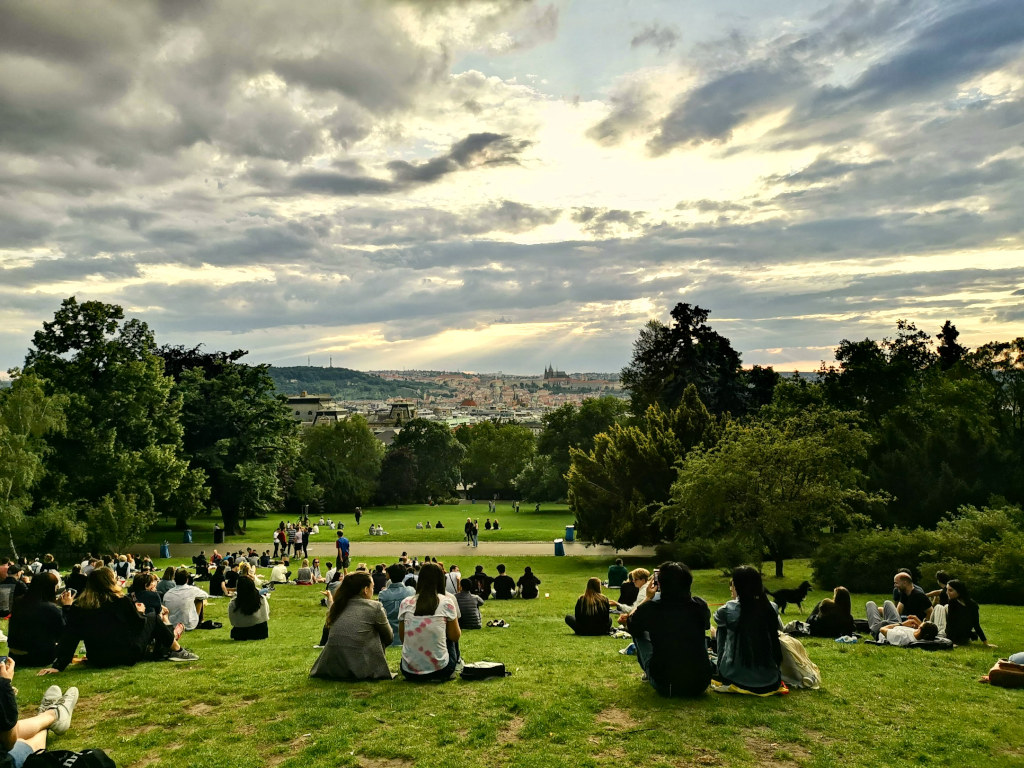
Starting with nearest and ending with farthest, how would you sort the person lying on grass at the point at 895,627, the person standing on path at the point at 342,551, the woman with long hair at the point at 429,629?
the woman with long hair at the point at 429,629 < the person lying on grass at the point at 895,627 < the person standing on path at the point at 342,551

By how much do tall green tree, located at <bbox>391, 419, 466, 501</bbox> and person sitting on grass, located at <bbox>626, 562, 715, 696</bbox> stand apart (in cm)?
7862

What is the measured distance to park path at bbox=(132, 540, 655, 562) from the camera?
38.2m

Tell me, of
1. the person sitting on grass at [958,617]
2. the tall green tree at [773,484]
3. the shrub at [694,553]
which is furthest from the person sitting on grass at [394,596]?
the shrub at [694,553]

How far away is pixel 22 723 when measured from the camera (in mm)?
6387

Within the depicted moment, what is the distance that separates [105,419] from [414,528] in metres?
20.4

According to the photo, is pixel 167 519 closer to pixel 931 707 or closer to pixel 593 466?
pixel 593 466

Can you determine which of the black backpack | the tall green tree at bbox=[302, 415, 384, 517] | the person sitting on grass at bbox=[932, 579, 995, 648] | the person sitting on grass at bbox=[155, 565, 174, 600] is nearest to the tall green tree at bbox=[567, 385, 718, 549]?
the person sitting on grass at bbox=[932, 579, 995, 648]

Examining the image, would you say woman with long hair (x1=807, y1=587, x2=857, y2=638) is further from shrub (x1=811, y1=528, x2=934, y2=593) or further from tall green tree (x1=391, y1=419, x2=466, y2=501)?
tall green tree (x1=391, y1=419, x2=466, y2=501)

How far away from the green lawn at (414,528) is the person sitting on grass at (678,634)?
3589 centimetres

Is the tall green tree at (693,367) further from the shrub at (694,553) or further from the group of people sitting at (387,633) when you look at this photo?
the group of people sitting at (387,633)

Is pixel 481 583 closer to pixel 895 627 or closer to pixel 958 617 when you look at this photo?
pixel 895 627

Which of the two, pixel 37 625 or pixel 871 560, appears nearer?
A: pixel 37 625

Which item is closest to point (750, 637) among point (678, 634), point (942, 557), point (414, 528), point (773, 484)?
point (678, 634)

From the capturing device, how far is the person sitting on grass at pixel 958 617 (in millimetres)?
12430
